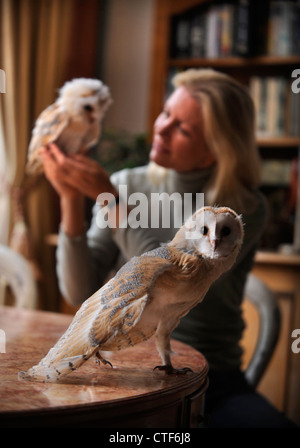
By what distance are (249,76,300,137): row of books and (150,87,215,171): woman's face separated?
49.4 inches

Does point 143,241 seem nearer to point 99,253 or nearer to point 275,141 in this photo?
point 99,253

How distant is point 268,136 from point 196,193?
1297mm

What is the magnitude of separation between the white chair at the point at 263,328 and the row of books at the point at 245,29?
1150mm

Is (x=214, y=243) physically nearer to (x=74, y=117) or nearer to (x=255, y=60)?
(x=74, y=117)

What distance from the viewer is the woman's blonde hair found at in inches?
35.4

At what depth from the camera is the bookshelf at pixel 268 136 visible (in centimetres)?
182

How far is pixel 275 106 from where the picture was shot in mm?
2102

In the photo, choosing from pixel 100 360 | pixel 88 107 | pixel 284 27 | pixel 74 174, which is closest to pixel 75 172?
pixel 74 174

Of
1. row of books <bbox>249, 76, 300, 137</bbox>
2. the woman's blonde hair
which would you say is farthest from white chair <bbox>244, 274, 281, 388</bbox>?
row of books <bbox>249, 76, 300, 137</bbox>

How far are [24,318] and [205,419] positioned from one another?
45 centimetres

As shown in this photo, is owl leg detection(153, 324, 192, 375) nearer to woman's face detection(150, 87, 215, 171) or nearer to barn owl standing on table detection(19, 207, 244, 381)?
barn owl standing on table detection(19, 207, 244, 381)

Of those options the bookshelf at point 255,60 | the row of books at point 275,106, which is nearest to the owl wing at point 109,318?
the bookshelf at point 255,60

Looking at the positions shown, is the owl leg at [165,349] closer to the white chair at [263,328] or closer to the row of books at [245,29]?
the white chair at [263,328]
